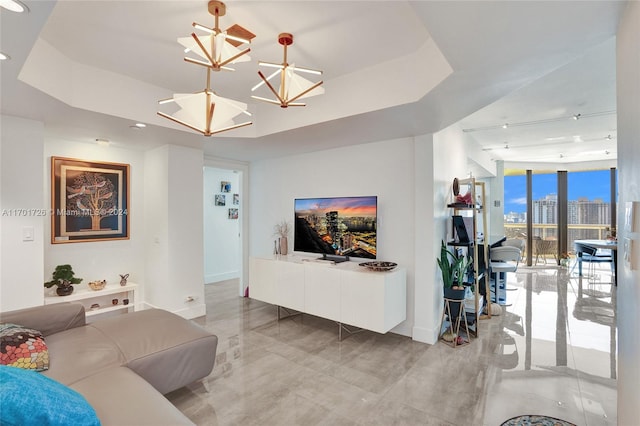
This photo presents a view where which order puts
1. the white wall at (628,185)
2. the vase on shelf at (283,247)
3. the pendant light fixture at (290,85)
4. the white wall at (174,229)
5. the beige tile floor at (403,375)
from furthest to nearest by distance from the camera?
the vase on shelf at (283,247) → the white wall at (174,229) → the beige tile floor at (403,375) → the pendant light fixture at (290,85) → the white wall at (628,185)

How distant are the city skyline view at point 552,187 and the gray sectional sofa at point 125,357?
8.92 m

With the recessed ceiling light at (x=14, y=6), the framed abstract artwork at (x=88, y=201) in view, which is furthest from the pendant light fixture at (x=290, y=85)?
the framed abstract artwork at (x=88, y=201)

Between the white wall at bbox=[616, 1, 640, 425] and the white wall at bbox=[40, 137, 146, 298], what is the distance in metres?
4.99

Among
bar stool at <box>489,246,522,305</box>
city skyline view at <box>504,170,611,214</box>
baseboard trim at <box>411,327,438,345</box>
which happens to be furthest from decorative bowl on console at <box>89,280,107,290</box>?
city skyline view at <box>504,170,611,214</box>

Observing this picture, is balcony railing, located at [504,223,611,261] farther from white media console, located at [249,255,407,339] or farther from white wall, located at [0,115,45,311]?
white wall, located at [0,115,45,311]

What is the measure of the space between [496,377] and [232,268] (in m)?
5.46

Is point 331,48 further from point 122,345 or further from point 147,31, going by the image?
point 122,345

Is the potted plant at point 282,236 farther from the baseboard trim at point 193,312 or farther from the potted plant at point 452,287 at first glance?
the potted plant at point 452,287

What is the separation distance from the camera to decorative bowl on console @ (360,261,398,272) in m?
3.45

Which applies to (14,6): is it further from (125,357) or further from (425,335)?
(425,335)

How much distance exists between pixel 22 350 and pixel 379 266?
9.61 ft

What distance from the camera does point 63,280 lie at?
3.72 metres

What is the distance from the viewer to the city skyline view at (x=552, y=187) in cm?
815

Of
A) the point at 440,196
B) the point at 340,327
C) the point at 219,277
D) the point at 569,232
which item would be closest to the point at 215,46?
the point at 440,196
